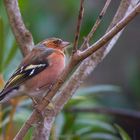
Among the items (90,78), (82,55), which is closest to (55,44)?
(82,55)

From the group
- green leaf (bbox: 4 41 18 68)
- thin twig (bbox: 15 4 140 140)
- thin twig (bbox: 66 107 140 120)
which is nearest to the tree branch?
thin twig (bbox: 15 4 140 140)

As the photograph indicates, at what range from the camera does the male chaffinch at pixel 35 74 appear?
117 inches

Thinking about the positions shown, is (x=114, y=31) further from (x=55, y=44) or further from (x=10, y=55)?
(x=10, y=55)

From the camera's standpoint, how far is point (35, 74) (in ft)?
10.3

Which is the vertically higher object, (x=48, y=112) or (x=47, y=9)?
(x=47, y=9)

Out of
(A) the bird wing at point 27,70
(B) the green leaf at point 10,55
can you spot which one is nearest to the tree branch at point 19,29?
(A) the bird wing at point 27,70

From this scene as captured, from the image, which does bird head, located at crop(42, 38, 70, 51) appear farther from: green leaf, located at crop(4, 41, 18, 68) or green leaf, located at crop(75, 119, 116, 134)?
green leaf, located at crop(75, 119, 116, 134)

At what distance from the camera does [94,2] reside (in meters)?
7.04

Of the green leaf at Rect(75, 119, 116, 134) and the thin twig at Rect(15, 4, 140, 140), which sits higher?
the green leaf at Rect(75, 119, 116, 134)

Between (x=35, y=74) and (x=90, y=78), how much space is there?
4.00 metres

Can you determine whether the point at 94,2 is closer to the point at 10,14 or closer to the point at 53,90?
the point at 10,14

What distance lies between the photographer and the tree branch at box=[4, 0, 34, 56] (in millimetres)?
2910

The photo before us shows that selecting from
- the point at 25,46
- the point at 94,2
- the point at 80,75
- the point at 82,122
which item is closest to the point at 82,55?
the point at 80,75

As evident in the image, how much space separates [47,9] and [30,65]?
9.54ft
